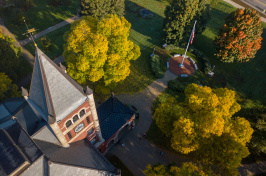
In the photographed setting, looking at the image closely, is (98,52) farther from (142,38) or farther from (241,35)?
(241,35)

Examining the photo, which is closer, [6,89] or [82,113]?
[82,113]

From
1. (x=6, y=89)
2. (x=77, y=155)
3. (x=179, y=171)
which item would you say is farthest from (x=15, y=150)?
(x=179, y=171)

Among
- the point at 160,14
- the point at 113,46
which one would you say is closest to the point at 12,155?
the point at 113,46

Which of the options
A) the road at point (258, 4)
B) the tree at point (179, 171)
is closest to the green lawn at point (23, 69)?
the tree at point (179, 171)

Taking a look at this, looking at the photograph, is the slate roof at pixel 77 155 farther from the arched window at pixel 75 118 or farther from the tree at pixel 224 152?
the tree at pixel 224 152

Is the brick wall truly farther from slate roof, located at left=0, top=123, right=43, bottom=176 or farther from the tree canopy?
the tree canopy

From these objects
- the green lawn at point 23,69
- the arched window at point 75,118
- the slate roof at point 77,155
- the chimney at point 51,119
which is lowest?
the green lawn at point 23,69
